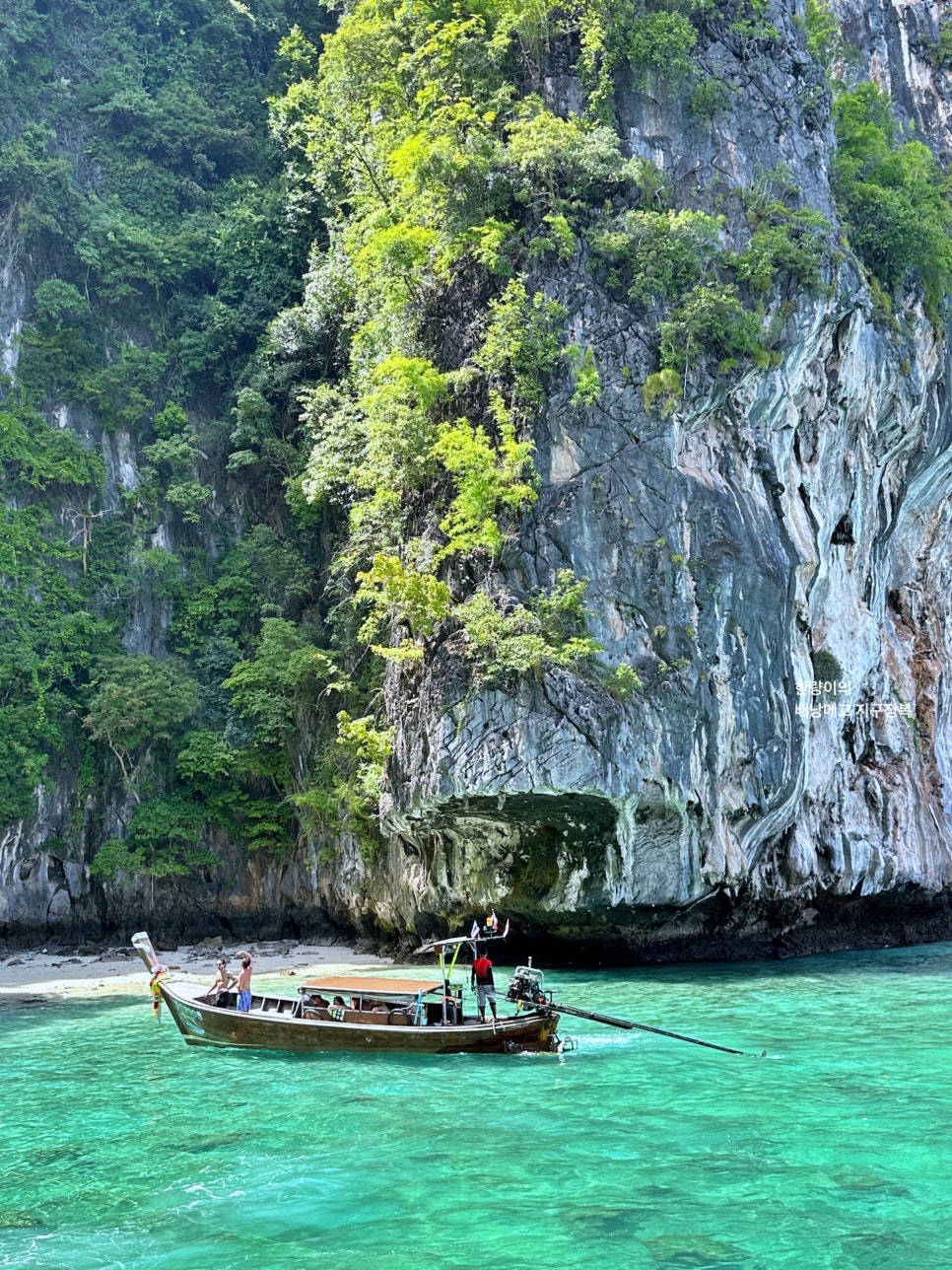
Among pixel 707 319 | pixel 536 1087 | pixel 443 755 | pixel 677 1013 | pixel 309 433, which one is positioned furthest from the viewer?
pixel 309 433

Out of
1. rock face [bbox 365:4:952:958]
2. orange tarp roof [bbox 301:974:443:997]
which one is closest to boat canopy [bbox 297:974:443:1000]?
orange tarp roof [bbox 301:974:443:997]

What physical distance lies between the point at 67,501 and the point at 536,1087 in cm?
2047

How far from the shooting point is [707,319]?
1984 centimetres

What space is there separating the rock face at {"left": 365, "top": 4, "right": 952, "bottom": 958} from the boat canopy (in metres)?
4.61

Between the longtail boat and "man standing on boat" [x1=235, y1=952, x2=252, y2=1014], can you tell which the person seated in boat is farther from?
"man standing on boat" [x1=235, y1=952, x2=252, y2=1014]

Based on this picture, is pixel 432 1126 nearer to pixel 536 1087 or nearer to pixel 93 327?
pixel 536 1087

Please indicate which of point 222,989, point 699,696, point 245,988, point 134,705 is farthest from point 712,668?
point 134,705

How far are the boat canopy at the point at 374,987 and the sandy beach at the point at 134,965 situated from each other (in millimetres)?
5685

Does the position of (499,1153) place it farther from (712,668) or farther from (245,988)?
(712,668)

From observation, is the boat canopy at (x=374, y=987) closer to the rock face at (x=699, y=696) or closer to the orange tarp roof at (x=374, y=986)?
the orange tarp roof at (x=374, y=986)

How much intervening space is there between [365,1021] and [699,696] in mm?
8351

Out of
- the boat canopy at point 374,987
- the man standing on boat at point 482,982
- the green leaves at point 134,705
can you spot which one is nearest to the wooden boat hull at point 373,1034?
the boat canopy at point 374,987

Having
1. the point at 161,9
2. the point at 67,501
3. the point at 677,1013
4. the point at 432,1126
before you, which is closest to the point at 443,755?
the point at 677,1013

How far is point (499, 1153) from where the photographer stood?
9406mm
